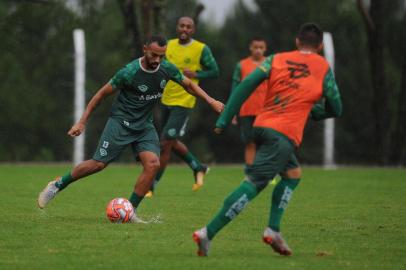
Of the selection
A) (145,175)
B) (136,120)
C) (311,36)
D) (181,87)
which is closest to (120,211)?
(145,175)

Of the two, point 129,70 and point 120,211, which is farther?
point 129,70

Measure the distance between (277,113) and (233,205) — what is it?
76 cm

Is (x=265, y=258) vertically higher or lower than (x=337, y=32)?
higher

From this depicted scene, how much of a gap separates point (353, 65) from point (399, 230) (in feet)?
82.2

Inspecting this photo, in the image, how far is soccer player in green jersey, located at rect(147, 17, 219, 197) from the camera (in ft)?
45.6

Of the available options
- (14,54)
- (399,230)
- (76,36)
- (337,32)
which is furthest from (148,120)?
(337,32)

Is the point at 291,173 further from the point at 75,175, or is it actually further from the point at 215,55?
the point at 215,55

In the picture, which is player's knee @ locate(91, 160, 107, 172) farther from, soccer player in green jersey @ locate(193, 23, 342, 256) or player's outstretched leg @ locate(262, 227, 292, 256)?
player's outstretched leg @ locate(262, 227, 292, 256)

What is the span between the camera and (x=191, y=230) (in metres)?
9.40

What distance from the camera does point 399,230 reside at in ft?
31.6

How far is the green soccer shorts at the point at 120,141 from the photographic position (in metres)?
10.3

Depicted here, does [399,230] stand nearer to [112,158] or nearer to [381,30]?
[112,158]

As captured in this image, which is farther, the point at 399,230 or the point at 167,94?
the point at 167,94

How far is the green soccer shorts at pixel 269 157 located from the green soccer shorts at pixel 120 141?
2.89 metres
